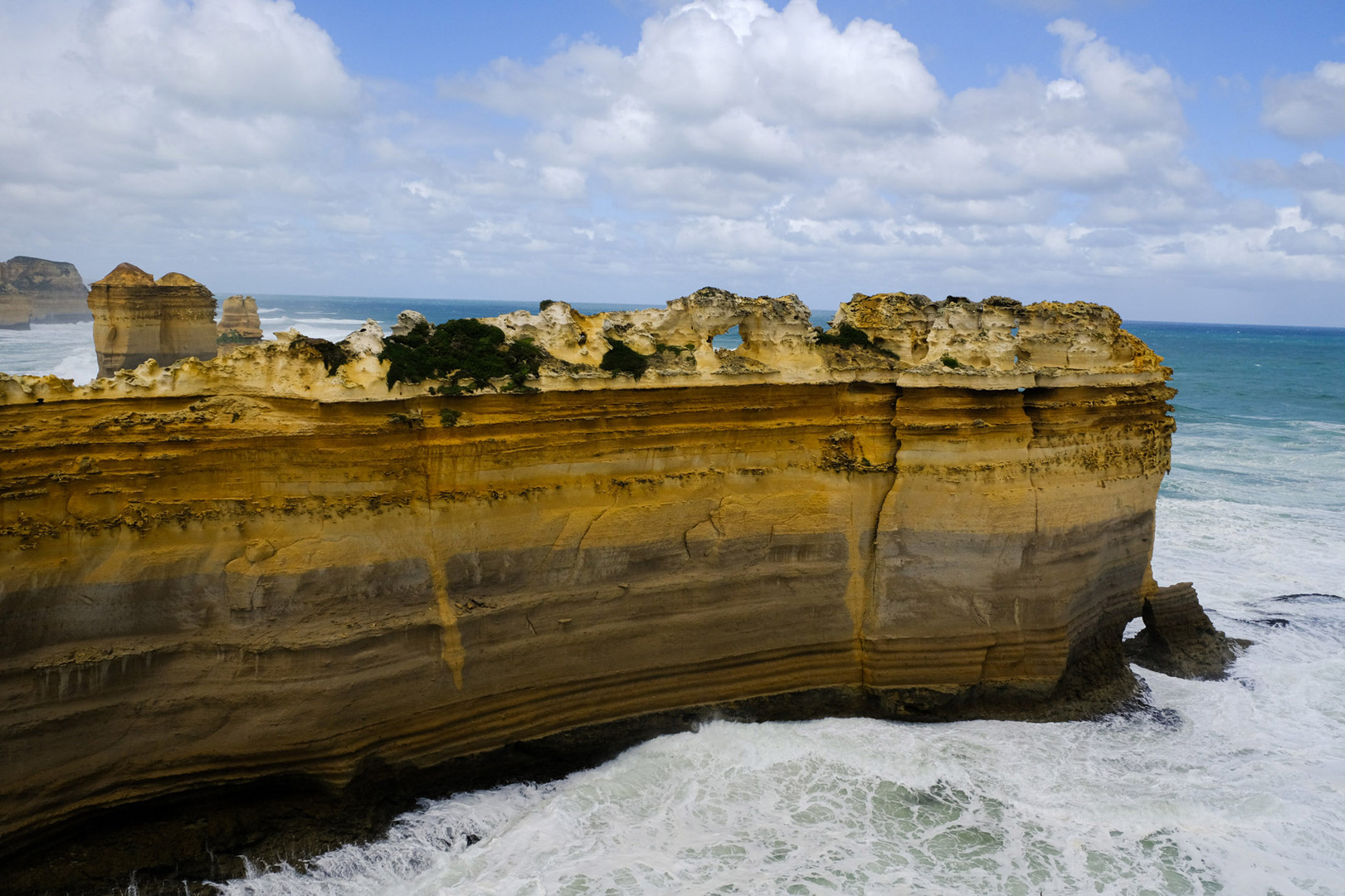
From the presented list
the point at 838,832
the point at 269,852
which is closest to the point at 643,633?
the point at 838,832

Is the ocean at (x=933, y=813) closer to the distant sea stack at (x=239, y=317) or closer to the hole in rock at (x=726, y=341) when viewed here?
the hole in rock at (x=726, y=341)

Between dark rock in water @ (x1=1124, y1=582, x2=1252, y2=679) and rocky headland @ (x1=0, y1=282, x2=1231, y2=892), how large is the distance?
0.32m

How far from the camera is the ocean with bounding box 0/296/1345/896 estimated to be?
776 centimetres

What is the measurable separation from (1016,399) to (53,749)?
9828 millimetres

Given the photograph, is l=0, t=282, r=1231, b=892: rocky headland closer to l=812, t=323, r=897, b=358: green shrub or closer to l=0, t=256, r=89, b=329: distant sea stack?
l=812, t=323, r=897, b=358: green shrub

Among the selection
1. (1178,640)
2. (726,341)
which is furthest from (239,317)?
(1178,640)

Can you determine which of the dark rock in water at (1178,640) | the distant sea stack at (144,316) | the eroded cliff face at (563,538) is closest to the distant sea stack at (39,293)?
the distant sea stack at (144,316)

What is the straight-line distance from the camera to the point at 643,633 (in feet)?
31.2

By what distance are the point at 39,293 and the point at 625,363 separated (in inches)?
3120

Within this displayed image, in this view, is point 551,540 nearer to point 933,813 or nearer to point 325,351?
point 325,351

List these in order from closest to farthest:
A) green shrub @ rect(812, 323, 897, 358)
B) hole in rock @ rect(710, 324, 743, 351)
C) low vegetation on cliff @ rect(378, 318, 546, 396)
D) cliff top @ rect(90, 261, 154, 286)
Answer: low vegetation on cliff @ rect(378, 318, 546, 396) → green shrub @ rect(812, 323, 897, 358) → hole in rock @ rect(710, 324, 743, 351) → cliff top @ rect(90, 261, 154, 286)

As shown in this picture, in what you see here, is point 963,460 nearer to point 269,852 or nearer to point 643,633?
point 643,633

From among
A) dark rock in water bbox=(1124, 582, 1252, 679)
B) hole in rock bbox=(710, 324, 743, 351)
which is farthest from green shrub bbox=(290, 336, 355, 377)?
dark rock in water bbox=(1124, 582, 1252, 679)

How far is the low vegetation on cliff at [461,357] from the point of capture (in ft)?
27.8
